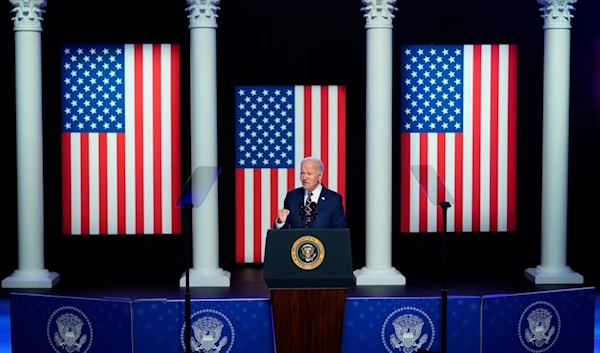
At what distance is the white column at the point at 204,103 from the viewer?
532 inches

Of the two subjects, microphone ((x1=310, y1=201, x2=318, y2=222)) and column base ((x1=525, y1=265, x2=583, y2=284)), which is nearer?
microphone ((x1=310, y1=201, x2=318, y2=222))

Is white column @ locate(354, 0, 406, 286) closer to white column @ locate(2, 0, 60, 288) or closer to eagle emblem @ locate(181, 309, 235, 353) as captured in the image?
white column @ locate(2, 0, 60, 288)

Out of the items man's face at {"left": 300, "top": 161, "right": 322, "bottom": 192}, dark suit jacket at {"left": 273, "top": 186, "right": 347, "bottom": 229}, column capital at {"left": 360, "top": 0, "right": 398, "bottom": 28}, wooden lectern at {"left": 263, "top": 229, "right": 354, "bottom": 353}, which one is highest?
column capital at {"left": 360, "top": 0, "right": 398, "bottom": 28}

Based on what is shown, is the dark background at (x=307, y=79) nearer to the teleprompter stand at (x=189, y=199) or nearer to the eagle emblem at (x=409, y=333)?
the teleprompter stand at (x=189, y=199)

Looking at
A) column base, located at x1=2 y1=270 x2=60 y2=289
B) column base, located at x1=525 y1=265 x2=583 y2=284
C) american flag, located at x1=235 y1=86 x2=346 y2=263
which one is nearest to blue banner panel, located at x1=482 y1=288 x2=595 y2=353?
column base, located at x1=525 y1=265 x2=583 y2=284

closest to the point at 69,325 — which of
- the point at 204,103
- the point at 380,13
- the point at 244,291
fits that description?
the point at 244,291

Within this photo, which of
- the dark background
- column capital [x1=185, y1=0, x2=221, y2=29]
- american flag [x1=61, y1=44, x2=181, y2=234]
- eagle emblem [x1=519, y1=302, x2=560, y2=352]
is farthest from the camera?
the dark background

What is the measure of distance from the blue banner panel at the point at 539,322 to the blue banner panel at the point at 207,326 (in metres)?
2.02

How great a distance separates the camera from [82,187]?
47.1 ft

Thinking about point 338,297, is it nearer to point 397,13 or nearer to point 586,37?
point 397,13

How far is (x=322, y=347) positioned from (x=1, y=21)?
808 cm

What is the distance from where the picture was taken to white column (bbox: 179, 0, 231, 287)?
44.3 feet

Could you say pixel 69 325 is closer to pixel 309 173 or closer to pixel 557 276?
pixel 309 173

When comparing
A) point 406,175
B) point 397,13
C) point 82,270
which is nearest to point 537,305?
point 406,175
